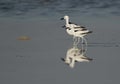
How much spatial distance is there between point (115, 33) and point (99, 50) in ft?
4.86

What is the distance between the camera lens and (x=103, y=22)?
13797 millimetres

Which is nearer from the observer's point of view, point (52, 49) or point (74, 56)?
point (74, 56)

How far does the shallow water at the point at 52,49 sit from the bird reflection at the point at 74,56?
10cm

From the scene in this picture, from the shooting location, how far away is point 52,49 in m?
11.0

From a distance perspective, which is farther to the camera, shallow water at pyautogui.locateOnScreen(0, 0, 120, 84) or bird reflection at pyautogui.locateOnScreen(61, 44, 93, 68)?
bird reflection at pyautogui.locateOnScreen(61, 44, 93, 68)

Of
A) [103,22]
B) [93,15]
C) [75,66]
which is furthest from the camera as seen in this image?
[93,15]

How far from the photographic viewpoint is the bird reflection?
10.1 m

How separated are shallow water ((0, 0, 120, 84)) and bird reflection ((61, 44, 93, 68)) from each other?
0.34ft

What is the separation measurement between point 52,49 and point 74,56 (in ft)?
2.18

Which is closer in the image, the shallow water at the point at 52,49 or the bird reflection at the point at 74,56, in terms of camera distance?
the shallow water at the point at 52,49

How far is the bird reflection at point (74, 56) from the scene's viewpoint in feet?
33.0

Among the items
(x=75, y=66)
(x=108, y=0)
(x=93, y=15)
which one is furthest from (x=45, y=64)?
(x=108, y=0)

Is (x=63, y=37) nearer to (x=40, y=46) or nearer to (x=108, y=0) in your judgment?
(x=40, y=46)

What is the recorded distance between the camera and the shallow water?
29.8ft
